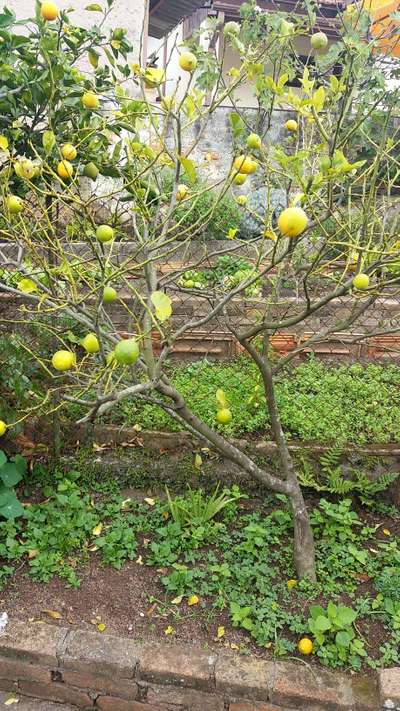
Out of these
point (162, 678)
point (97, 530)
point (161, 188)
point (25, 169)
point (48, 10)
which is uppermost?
point (48, 10)

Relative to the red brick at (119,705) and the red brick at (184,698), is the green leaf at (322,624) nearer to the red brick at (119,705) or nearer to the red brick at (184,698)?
the red brick at (184,698)

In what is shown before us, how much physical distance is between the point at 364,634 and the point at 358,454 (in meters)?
0.98

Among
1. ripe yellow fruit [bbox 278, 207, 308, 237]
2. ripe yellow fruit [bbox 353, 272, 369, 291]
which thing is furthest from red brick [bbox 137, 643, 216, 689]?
ripe yellow fruit [bbox 278, 207, 308, 237]

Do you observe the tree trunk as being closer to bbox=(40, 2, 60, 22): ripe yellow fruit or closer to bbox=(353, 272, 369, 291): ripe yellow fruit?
bbox=(353, 272, 369, 291): ripe yellow fruit

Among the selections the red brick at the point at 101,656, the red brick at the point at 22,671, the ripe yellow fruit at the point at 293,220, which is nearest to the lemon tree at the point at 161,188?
the ripe yellow fruit at the point at 293,220

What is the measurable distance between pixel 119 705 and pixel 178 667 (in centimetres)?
29

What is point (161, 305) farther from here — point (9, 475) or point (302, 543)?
point (9, 475)

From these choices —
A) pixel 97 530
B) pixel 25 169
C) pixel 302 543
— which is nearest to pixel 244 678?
pixel 302 543

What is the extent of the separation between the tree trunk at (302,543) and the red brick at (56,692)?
3.35 feet

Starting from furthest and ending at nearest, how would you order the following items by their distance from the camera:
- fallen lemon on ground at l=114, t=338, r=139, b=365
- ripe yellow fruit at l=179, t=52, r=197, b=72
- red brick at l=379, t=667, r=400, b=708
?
red brick at l=379, t=667, r=400, b=708, ripe yellow fruit at l=179, t=52, r=197, b=72, fallen lemon on ground at l=114, t=338, r=139, b=365

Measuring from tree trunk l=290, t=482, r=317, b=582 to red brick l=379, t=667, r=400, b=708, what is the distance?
0.48 m

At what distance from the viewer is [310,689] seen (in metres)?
2.06

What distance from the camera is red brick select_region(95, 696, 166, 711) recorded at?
2.16 metres

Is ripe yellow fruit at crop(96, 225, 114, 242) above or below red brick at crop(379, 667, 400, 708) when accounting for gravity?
above
